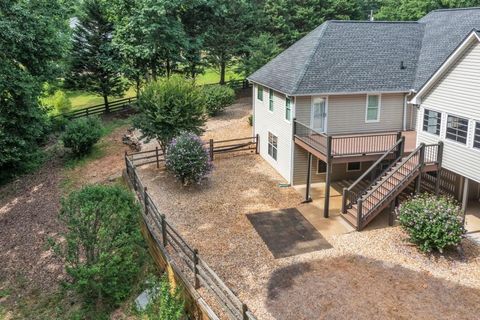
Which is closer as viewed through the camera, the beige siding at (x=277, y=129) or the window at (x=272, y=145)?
the beige siding at (x=277, y=129)

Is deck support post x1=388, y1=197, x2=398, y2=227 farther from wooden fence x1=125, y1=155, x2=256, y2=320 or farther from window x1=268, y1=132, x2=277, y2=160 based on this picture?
window x1=268, y1=132, x2=277, y2=160

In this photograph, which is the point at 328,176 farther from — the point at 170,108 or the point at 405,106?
the point at 170,108

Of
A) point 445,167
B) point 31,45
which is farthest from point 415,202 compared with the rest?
point 31,45

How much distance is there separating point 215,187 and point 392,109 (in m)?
9.11

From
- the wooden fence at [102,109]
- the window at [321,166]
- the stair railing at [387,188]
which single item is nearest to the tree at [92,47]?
the wooden fence at [102,109]

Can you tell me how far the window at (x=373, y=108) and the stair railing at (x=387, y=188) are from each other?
4378 millimetres

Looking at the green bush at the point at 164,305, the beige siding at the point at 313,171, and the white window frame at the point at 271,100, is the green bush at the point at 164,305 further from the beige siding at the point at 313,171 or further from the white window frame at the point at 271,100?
the white window frame at the point at 271,100

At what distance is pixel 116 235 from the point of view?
11.8 metres

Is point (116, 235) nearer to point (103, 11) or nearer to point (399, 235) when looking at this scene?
point (399, 235)

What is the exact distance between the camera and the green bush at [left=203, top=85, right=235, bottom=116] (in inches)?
1236

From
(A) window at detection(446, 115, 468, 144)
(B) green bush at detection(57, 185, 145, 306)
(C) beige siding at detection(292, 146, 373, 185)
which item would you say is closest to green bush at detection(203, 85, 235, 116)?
(C) beige siding at detection(292, 146, 373, 185)

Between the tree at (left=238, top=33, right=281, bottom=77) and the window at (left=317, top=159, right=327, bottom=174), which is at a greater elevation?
the tree at (left=238, top=33, right=281, bottom=77)

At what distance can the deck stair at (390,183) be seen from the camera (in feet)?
46.9

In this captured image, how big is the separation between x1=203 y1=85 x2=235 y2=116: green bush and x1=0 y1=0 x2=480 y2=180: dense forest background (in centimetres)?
355
